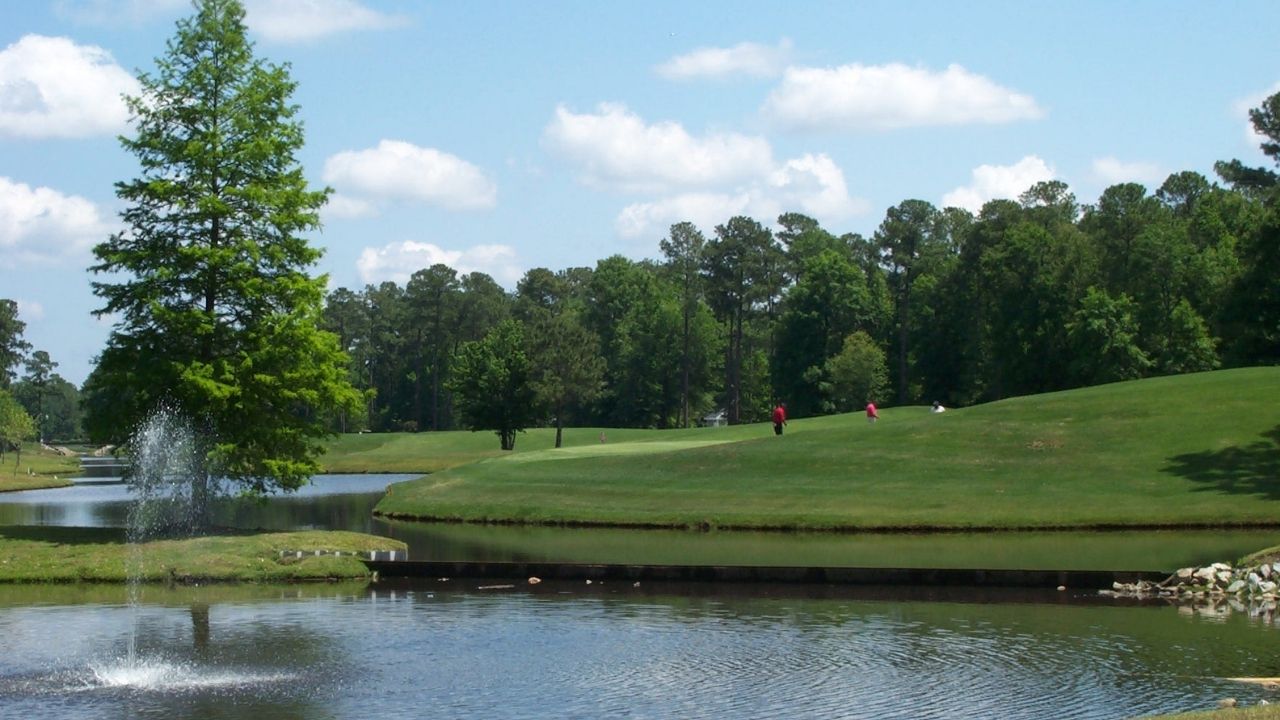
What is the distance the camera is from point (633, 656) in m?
21.9

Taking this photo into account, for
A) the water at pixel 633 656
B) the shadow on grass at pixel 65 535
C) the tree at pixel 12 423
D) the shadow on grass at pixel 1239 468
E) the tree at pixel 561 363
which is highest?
the tree at pixel 561 363

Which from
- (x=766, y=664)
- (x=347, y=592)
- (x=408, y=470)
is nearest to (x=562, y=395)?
(x=408, y=470)

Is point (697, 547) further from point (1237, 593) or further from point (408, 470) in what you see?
point (408, 470)

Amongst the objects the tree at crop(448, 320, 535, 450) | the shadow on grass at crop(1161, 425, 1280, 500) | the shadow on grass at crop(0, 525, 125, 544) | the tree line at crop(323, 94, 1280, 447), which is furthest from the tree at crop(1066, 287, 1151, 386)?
the shadow on grass at crop(0, 525, 125, 544)

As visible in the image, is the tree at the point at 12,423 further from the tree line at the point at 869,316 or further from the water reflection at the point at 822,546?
the water reflection at the point at 822,546

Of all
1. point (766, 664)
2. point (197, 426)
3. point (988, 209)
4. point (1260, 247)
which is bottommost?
point (766, 664)

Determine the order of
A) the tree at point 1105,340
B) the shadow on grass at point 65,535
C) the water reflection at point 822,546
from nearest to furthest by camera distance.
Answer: the water reflection at point 822,546 → the shadow on grass at point 65,535 → the tree at point 1105,340

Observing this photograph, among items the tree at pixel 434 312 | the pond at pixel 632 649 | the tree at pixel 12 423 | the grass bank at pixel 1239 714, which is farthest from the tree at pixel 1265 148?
the tree at pixel 434 312

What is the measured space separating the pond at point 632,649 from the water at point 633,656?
0.06 meters

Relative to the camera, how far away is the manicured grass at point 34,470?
93875 mm

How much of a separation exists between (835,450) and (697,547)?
48.8 feet

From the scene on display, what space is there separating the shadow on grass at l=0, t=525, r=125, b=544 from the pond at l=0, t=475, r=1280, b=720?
479 cm

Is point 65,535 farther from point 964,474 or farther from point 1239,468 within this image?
point 1239,468

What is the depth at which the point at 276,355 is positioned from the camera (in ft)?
127
